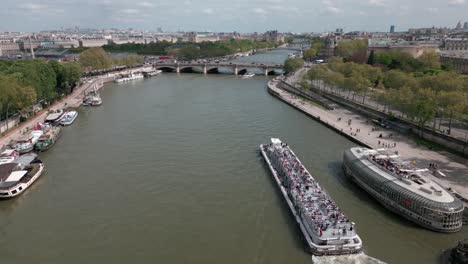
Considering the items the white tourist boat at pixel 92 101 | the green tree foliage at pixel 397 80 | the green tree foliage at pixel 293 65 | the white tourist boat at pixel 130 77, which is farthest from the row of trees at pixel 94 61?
the green tree foliage at pixel 397 80

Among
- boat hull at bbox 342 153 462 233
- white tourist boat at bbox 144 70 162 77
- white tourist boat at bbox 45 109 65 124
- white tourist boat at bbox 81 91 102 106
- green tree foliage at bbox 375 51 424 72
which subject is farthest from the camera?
white tourist boat at bbox 144 70 162 77

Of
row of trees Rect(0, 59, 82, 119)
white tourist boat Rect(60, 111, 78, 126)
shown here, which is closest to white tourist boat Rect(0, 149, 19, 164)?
row of trees Rect(0, 59, 82, 119)

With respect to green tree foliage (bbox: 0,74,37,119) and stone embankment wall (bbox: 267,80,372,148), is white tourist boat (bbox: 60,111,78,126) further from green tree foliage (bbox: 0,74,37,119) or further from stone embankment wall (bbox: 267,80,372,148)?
stone embankment wall (bbox: 267,80,372,148)

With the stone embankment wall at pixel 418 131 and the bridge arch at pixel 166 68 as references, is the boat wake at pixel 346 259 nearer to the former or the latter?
the stone embankment wall at pixel 418 131

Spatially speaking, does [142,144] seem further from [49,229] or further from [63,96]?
[63,96]

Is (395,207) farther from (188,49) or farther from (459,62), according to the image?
(188,49)

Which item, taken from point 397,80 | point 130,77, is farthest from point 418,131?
point 130,77
